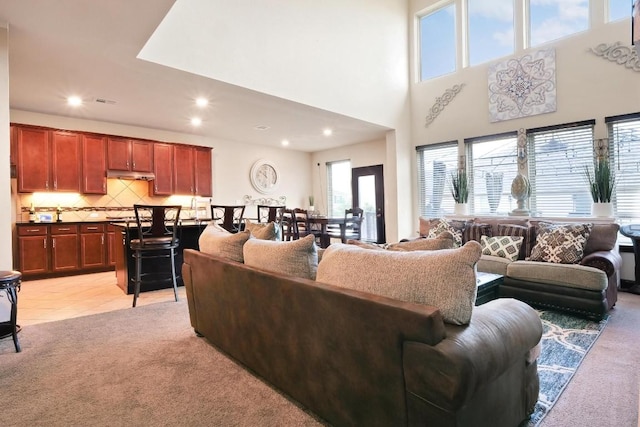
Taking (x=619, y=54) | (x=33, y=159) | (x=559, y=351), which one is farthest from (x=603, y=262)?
(x=33, y=159)

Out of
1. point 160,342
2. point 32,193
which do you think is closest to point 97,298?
point 160,342

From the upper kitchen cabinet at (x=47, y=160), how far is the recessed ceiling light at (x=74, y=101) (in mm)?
799

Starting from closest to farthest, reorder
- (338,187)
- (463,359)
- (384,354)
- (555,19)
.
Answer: (463,359), (384,354), (555,19), (338,187)

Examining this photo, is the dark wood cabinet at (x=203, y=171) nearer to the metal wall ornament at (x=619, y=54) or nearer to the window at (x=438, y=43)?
the window at (x=438, y=43)

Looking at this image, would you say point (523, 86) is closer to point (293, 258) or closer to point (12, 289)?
point (293, 258)

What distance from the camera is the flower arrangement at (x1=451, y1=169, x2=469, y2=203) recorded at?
5.69 metres

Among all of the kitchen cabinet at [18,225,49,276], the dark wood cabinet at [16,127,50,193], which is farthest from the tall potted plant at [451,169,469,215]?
the dark wood cabinet at [16,127,50,193]

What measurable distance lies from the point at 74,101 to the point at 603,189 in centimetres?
730

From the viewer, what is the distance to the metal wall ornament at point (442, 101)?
5996mm

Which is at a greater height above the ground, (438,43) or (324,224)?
(438,43)

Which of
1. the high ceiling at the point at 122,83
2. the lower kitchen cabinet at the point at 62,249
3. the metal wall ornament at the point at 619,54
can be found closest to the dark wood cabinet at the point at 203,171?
the high ceiling at the point at 122,83

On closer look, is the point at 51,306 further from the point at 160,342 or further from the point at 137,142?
the point at 137,142

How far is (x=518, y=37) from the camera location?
5332 millimetres

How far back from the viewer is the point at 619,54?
174 inches
